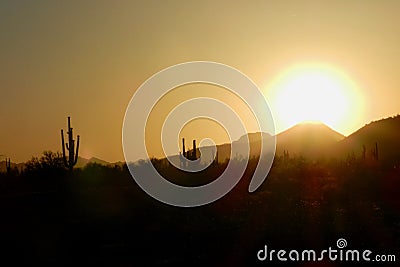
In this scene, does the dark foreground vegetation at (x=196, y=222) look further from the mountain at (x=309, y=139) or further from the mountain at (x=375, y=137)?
the mountain at (x=309, y=139)

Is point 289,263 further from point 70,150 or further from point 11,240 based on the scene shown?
point 70,150

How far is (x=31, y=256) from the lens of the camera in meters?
19.7

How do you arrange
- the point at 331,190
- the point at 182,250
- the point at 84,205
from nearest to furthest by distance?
the point at 182,250 < the point at 84,205 < the point at 331,190

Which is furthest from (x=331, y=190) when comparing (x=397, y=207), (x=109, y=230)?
(x=109, y=230)

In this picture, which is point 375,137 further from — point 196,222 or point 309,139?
point 196,222

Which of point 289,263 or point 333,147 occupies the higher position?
point 333,147

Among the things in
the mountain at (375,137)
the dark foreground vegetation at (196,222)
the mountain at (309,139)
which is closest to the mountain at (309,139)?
the mountain at (309,139)

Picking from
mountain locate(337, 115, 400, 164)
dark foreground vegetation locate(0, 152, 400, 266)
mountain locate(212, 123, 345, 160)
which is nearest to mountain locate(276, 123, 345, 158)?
mountain locate(212, 123, 345, 160)

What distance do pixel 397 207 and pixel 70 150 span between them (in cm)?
1954

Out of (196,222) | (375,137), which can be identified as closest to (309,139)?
(375,137)

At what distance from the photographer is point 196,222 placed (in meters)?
23.9

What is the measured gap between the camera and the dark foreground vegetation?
18.8 metres

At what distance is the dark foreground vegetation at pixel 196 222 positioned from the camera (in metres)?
18.8

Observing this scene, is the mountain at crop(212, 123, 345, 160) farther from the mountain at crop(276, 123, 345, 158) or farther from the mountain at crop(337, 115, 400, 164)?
the mountain at crop(337, 115, 400, 164)
